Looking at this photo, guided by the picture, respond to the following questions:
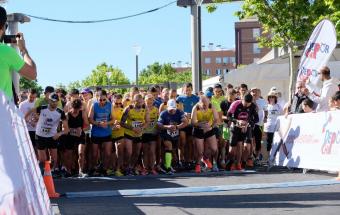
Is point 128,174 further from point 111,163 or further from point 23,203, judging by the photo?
point 23,203

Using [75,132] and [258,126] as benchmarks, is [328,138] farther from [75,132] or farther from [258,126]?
[75,132]

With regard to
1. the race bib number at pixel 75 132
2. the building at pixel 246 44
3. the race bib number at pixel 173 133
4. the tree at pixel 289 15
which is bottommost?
the race bib number at pixel 173 133

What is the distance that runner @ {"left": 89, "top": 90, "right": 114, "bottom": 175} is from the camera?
44.8 feet

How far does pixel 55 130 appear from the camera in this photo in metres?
13.1

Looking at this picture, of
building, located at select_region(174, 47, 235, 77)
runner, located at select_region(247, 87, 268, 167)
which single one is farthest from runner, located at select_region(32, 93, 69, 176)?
building, located at select_region(174, 47, 235, 77)

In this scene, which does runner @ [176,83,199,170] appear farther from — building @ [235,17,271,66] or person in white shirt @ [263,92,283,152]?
building @ [235,17,271,66]

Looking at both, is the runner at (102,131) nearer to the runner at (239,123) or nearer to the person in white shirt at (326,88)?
the runner at (239,123)

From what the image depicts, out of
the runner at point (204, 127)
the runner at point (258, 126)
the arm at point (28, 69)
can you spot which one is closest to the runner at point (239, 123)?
the runner at point (204, 127)

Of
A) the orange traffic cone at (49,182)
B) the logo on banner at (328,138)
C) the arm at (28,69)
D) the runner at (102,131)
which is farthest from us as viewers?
the runner at (102,131)

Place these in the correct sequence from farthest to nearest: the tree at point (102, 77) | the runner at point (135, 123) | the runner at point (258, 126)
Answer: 1. the tree at point (102, 77)
2. the runner at point (258, 126)
3. the runner at point (135, 123)

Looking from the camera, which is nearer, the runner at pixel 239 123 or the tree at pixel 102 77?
the runner at pixel 239 123

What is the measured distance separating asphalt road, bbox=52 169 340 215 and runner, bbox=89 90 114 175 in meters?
1.76

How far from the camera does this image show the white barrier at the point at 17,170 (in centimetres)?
309

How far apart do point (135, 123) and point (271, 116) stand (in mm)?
3783
